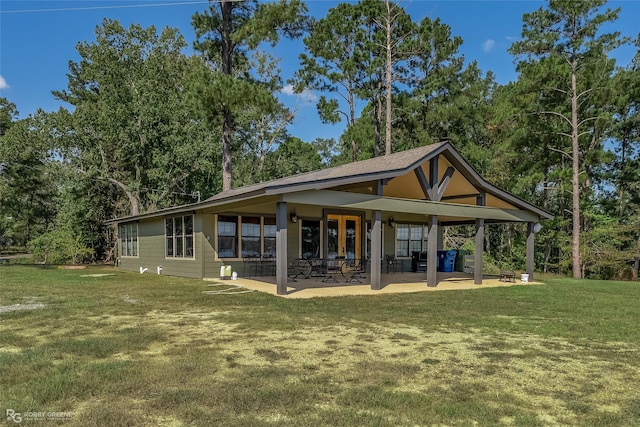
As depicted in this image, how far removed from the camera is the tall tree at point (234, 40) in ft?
58.3

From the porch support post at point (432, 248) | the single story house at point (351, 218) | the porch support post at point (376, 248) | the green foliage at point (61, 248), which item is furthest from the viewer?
the green foliage at point (61, 248)

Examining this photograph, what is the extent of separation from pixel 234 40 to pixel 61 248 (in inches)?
547

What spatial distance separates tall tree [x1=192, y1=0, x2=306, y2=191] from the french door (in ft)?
23.7

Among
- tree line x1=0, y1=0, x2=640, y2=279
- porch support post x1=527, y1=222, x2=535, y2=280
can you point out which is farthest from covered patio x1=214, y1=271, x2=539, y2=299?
tree line x1=0, y1=0, x2=640, y2=279

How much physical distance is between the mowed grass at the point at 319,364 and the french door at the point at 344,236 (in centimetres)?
620

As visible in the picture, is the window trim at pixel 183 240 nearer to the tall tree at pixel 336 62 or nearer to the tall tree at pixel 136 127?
the tall tree at pixel 136 127

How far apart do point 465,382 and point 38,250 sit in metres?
26.8

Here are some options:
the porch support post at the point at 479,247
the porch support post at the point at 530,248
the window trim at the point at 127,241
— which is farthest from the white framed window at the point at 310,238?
the window trim at the point at 127,241

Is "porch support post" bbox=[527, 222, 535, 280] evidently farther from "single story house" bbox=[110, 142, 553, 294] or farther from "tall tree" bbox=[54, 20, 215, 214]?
"tall tree" bbox=[54, 20, 215, 214]

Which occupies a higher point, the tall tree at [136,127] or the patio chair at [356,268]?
the tall tree at [136,127]

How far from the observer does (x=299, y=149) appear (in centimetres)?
3669

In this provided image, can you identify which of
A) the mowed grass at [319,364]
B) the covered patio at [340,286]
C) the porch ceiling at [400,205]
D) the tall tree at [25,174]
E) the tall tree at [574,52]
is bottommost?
the covered patio at [340,286]

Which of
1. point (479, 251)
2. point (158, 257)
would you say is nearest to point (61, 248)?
point (158, 257)

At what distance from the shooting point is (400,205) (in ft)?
34.6
